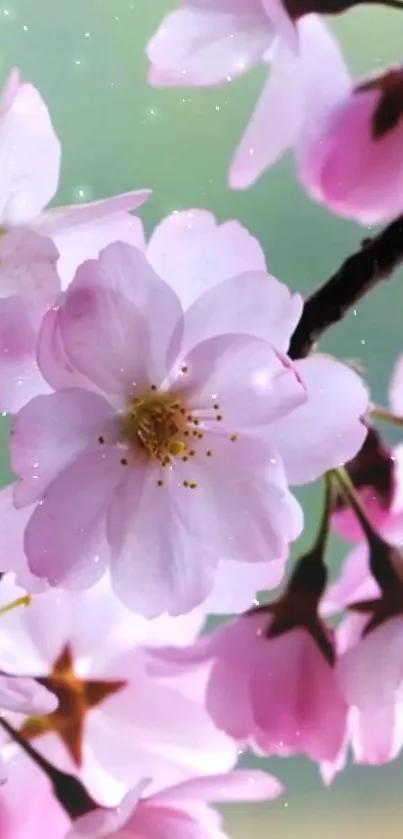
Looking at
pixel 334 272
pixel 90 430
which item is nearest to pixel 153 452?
pixel 90 430

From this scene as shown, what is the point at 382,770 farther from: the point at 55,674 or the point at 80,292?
the point at 80,292

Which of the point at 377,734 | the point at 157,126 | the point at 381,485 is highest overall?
the point at 157,126

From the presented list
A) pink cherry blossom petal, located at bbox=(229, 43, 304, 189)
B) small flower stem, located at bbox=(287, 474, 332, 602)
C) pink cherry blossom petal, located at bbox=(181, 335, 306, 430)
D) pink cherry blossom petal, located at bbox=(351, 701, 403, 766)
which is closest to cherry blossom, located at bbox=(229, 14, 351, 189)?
pink cherry blossom petal, located at bbox=(229, 43, 304, 189)

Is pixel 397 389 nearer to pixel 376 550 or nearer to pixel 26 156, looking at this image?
pixel 376 550

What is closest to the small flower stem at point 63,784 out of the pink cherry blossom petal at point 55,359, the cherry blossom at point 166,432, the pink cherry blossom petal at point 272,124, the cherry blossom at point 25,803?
the cherry blossom at point 25,803

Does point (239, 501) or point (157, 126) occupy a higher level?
point (157, 126)

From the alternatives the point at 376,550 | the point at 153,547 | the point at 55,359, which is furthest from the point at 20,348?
the point at 376,550

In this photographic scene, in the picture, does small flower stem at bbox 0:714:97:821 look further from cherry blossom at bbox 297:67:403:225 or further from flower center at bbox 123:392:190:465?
cherry blossom at bbox 297:67:403:225
